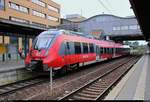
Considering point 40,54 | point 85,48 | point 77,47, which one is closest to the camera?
point 40,54

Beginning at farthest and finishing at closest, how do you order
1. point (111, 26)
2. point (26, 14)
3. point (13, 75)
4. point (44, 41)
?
point (111, 26), point (26, 14), point (44, 41), point (13, 75)

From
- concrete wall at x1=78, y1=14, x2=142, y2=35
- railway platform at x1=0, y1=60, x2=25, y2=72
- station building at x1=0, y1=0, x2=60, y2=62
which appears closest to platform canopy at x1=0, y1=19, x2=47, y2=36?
railway platform at x1=0, y1=60, x2=25, y2=72

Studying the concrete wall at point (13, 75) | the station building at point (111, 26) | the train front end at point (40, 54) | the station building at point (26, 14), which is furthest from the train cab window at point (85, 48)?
the station building at point (111, 26)

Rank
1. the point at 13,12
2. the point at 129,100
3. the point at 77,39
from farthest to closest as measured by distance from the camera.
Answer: the point at 13,12 < the point at 77,39 < the point at 129,100

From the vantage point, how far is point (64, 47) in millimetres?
17828

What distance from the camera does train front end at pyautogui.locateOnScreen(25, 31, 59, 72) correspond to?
53.3ft

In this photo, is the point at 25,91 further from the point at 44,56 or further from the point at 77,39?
the point at 77,39

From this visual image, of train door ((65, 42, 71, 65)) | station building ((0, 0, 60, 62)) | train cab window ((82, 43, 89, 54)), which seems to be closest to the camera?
train door ((65, 42, 71, 65))

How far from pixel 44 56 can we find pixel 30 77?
7.58 ft

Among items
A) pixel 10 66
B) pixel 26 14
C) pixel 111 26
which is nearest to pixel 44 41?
pixel 10 66

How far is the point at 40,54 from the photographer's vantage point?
648 inches

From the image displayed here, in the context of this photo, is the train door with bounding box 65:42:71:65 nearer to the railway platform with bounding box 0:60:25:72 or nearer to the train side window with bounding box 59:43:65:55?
the train side window with bounding box 59:43:65:55

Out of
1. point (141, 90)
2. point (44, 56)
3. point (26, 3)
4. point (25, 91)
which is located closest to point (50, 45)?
point (44, 56)

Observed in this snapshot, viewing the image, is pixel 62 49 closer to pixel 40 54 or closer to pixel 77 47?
pixel 40 54
